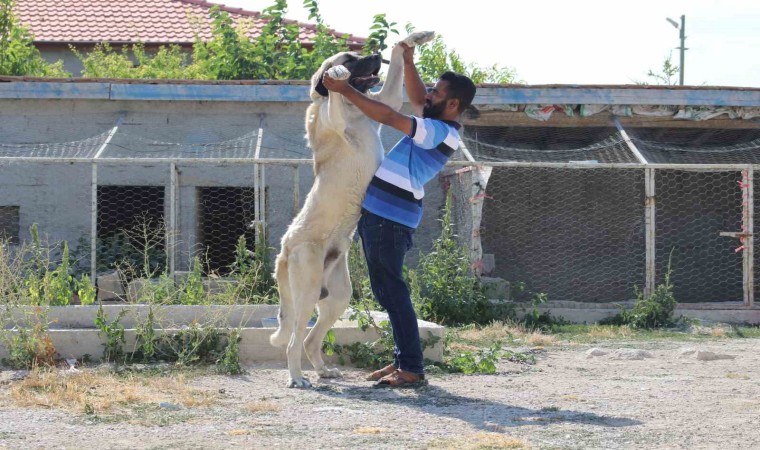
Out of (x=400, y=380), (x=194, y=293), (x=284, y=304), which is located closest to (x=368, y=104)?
(x=284, y=304)

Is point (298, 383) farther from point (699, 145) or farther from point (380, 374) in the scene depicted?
point (699, 145)

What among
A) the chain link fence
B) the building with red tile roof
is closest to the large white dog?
the chain link fence

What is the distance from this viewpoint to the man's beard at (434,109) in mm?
5941

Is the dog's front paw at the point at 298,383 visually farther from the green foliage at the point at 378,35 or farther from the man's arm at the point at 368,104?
the green foliage at the point at 378,35

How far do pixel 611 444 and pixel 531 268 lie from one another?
33.8 ft

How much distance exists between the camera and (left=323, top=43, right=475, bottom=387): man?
584cm

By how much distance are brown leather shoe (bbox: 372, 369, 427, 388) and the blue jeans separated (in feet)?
0.14

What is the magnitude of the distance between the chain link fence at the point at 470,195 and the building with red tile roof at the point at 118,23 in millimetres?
8145

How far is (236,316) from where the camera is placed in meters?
8.16

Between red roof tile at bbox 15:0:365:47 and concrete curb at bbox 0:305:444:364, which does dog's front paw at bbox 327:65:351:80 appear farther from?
red roof tile at bbox 15:0:365:47

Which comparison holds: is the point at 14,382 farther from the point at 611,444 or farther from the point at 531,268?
the point at 531,268

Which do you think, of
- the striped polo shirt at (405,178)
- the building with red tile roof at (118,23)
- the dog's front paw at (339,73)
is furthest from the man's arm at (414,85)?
the building with red tile roof at (118,23)

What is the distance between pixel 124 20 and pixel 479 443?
823 inches

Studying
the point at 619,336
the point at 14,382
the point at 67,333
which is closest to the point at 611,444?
the point at 14,382
